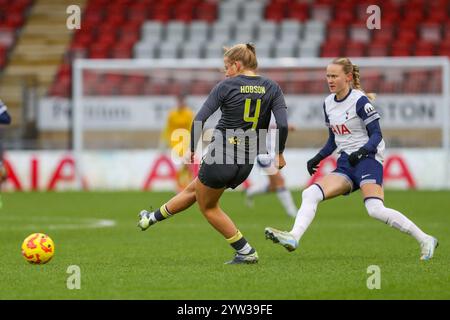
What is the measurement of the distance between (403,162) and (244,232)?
32.2ft

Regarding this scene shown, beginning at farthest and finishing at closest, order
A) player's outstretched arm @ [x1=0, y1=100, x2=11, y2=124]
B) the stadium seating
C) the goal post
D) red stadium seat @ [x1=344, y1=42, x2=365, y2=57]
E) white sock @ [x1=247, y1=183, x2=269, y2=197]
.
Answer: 1. the stadium seating
2. red stadium seat @ [x1=344, y1=42, x2=365, y2=57]
3. the goal post
4. white sock @ [x1=247, y1=183, x2=269, y2=197]
5. player's outstretched arm @ [x1=0, y1=100, x2=11, y2=124]

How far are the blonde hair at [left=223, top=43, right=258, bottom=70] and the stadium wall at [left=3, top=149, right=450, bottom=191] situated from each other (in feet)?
44.0

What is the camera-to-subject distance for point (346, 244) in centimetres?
1205

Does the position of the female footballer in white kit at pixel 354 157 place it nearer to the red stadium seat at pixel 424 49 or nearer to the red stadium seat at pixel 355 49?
the red stadium seat at pixel 355 49

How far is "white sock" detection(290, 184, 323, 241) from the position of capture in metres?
9.83

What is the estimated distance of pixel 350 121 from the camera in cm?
1003

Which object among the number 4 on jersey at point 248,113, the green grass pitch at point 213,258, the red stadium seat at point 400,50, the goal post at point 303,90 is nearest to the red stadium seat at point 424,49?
the red stadium seat at point 400,50

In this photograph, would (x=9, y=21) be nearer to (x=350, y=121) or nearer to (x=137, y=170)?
(x=137, y=170)

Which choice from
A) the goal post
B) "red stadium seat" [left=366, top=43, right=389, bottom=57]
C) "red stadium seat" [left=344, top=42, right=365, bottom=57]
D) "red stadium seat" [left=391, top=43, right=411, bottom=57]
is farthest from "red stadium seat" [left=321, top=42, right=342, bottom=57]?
the goal post

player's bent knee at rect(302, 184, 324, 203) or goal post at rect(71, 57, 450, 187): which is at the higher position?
goal post at rect(71, 57, 450, 187)

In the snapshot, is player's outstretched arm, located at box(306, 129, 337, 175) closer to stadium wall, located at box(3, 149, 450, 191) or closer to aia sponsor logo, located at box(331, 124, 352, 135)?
aia sponsor logo, located at box(331, 124, 352, 135)

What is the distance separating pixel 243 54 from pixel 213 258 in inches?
86.2
